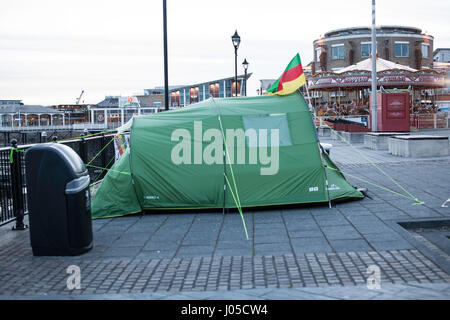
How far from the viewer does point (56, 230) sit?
6133 mm

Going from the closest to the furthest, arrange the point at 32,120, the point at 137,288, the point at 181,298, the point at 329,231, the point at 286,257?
the point at 181,298 → the point at 137,288 → the point at 286,257 → the point at 329,231 → the point at 32,120

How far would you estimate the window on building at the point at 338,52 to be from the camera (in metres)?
55.8

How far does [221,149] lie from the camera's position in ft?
28.1

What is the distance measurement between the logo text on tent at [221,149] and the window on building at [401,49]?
172 feet

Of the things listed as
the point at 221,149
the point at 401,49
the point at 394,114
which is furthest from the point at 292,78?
the point at 401,49

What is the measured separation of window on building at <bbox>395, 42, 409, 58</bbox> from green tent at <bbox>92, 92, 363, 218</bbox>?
5193cm

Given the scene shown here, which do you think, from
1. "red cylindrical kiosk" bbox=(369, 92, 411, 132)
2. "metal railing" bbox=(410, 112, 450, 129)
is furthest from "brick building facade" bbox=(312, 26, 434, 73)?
"red cylindrical kiosk" bbox=(369, 92, 411, 132)

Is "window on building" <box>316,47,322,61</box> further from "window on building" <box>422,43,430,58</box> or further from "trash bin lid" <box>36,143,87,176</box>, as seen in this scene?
"trash bin lid" <box>36,143,87,176</box>

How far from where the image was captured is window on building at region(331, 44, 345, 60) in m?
55.8

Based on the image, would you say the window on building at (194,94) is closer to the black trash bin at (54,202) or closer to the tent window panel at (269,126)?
the tent window panel at (269,126)

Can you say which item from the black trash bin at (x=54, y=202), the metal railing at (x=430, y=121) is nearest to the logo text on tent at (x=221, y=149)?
the black trash bin at (x=54, y=202)
